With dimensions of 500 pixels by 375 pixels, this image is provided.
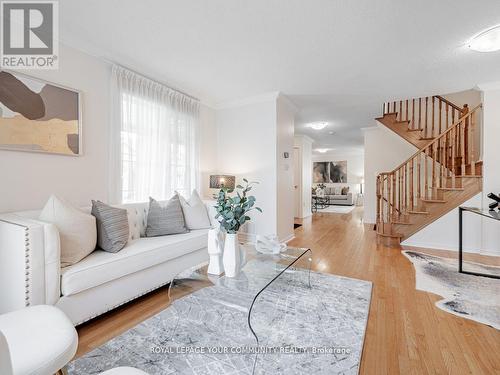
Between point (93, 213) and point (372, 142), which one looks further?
point (372, 142)

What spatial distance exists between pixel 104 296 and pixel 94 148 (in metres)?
1.60

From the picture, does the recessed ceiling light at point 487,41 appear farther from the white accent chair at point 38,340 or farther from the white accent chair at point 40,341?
the white accent chair at point 38,340

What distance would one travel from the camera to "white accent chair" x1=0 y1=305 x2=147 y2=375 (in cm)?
85

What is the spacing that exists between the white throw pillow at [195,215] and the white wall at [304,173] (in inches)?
173

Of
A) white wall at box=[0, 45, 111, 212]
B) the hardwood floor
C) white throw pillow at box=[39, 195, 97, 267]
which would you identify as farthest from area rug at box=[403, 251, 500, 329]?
white wall at box=[0, 45, 111, 212]

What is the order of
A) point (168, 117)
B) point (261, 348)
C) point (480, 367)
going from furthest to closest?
point (168, 117) < point (261, 348) < point (480, 367)

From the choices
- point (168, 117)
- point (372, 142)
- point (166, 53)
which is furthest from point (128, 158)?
point (372, 142)

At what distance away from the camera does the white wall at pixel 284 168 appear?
4.00 m

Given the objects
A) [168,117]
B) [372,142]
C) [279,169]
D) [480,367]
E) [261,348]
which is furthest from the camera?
[372,142]

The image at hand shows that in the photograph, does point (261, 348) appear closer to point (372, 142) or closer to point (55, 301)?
point (55, 301)

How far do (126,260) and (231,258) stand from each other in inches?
34.2

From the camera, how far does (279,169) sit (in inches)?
159

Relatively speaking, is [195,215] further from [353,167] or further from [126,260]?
[353,167]

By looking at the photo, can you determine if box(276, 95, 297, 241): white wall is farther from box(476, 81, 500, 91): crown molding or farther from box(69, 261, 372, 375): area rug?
box(476, 81, 500, 91): crown molding
